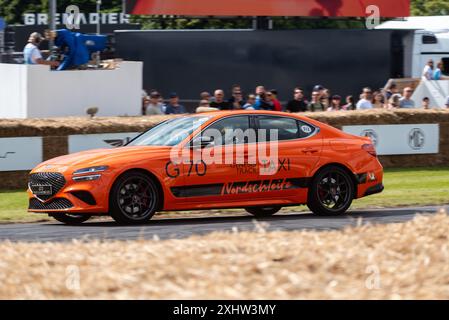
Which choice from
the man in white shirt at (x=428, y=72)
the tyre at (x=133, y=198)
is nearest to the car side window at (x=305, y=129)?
the tyre at (x=133, y=198)

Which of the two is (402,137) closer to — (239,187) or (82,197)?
(239,187)

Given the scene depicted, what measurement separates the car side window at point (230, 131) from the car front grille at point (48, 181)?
192cm

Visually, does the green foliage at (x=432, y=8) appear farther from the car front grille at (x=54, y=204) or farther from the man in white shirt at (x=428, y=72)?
the car front grille at (x=54, y=204)

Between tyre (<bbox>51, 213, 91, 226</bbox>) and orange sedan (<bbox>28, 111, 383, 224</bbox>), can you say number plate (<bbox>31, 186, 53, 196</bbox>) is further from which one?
tyre (<bbox>51, 213, 91, 226</bbox>)

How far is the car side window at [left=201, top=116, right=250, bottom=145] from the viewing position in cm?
1408

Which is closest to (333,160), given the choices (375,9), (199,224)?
(199,224)

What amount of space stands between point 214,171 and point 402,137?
9213mm

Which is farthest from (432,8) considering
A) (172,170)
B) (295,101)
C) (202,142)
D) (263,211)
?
(172,170)

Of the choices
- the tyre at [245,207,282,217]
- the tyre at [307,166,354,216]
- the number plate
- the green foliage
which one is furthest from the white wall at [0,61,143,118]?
the green foliage

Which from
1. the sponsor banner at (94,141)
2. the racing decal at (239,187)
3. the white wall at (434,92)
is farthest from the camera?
the white wall at (434,92)

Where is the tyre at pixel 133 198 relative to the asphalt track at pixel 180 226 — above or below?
above

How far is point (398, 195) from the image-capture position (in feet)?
57.8

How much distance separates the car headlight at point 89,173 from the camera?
13.3m

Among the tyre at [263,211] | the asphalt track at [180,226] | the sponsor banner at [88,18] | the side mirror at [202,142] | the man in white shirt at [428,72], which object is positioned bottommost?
the tyre at [263,211]
